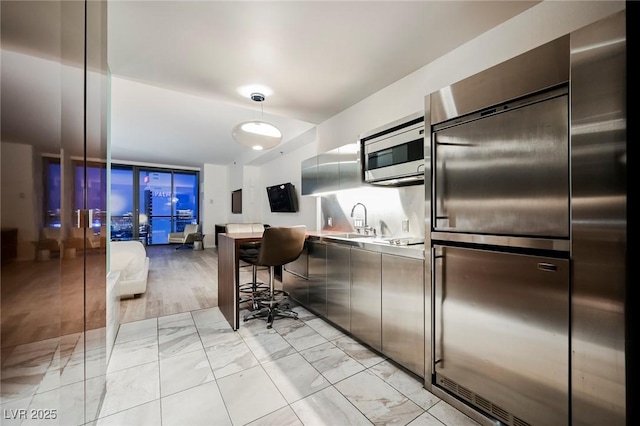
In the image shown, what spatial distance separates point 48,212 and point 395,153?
2.19m

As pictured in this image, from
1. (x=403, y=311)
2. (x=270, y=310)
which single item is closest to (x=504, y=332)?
(x=403, y=311)

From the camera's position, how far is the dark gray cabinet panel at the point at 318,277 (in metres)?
2.75

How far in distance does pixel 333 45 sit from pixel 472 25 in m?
1.01

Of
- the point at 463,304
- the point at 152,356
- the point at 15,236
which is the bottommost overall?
the point at 152,356

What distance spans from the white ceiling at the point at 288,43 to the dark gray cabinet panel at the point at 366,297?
1.72 m

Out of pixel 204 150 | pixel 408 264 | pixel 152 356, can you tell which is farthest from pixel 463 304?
pixel 204 150

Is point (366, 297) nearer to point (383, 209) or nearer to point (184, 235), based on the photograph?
point (383, 209)

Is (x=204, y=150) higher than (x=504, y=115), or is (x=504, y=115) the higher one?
(x=204, y=150)

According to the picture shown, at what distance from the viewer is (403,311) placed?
1.85 metres

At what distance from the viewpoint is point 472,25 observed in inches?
71.1

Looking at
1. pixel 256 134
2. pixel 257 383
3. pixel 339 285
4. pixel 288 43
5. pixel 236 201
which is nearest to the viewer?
pixel 257 383

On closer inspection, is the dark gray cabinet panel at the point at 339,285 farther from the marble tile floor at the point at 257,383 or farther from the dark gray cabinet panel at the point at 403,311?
the dark gray cabinet panel at the point at 403,311

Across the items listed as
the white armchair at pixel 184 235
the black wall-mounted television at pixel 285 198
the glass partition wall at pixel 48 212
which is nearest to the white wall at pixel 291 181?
the black wall-mounted television at pixel 285 198

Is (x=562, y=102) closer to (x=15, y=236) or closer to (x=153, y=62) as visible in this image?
(x=15, y=236)
